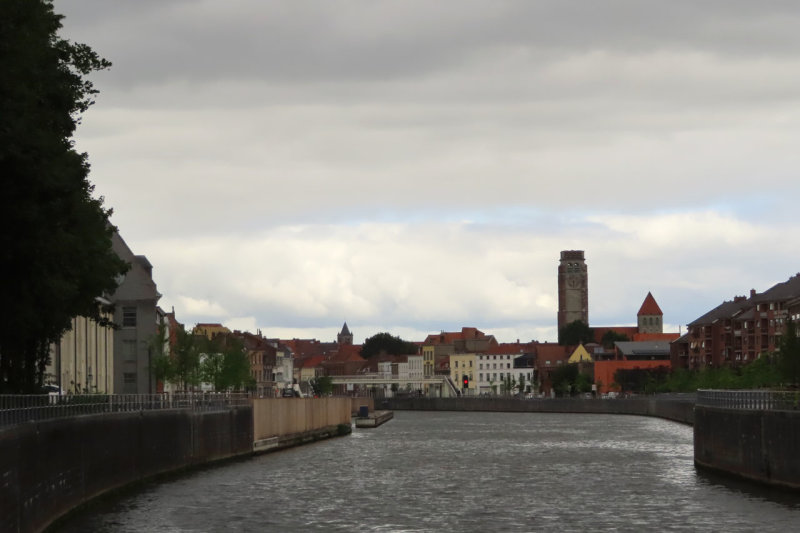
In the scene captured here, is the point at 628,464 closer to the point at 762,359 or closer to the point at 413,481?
the point at 413,481

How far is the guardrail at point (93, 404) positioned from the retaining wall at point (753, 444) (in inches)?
958

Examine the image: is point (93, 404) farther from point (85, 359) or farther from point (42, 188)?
point (85, 359)

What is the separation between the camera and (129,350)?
114 metres

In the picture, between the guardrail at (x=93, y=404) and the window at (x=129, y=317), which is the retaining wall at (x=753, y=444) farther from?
the window at (x=129, y=317)

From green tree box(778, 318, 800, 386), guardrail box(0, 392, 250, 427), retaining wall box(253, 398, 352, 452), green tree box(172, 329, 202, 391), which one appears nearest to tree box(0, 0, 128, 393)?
guardrail box(0, 392, 250, 427)

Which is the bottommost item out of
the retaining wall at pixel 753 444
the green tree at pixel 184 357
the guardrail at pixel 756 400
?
the retaining wall at pixel 753 444

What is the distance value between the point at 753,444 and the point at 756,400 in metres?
2.14

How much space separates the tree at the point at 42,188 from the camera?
37750 millimetres

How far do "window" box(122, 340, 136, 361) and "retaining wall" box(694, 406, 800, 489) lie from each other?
197 feet

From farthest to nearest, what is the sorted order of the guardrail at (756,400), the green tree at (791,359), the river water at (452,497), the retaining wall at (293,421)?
the green tree at (791,359)
the retaining wall at (293,421)
the guardrail at (756,400)
the river water at (452,497)

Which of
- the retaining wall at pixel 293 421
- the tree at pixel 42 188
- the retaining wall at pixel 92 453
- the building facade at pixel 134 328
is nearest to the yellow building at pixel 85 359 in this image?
the building facade at pixel 134 328

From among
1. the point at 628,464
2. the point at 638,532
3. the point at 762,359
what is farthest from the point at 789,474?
the point at 762,359

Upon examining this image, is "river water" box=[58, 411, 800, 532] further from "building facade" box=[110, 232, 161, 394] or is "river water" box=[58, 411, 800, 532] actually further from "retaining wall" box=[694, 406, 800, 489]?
"building facade" box=[110, 232, 161, 394]

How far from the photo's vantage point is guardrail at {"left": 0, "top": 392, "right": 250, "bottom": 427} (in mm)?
38997
